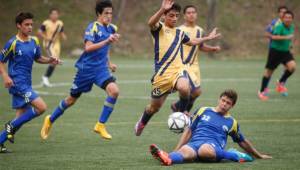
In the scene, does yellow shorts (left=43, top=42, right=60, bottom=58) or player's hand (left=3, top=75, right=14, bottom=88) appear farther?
yellow shorts (left=43, top=42, right=60, bottom=58)

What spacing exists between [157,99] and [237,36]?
89.5 feet

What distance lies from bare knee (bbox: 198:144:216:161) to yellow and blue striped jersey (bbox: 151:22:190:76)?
2.64m

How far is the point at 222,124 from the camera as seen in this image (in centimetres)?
946

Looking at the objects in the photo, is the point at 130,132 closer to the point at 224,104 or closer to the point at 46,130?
the point at 46,130

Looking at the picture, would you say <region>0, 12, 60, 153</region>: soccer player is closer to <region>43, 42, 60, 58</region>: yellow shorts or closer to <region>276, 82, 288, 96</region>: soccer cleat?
<region>276, 82, 288, 96</region>: soccer cleat

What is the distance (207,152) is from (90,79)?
337 centimetres

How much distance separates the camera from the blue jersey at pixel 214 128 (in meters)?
9.38

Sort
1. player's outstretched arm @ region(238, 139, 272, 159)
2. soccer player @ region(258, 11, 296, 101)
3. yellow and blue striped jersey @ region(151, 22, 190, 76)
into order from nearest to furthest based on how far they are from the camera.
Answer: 1. player's outstretched arm @ region(238, 139, 272, 159)
2. yellow and blue striped jersey @ region(151, 22, 190, 76)
3. soccer player @ region(258, 11, 296, 101)

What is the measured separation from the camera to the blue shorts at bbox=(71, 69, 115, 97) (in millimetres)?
11828

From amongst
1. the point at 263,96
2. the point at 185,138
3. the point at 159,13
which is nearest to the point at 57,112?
the point at 159,13

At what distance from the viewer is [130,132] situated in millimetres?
12508

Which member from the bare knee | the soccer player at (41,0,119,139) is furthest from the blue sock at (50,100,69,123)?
the bare knee

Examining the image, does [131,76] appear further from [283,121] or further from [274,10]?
[274,10]

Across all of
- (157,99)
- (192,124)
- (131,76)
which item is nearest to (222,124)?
(192,124)
